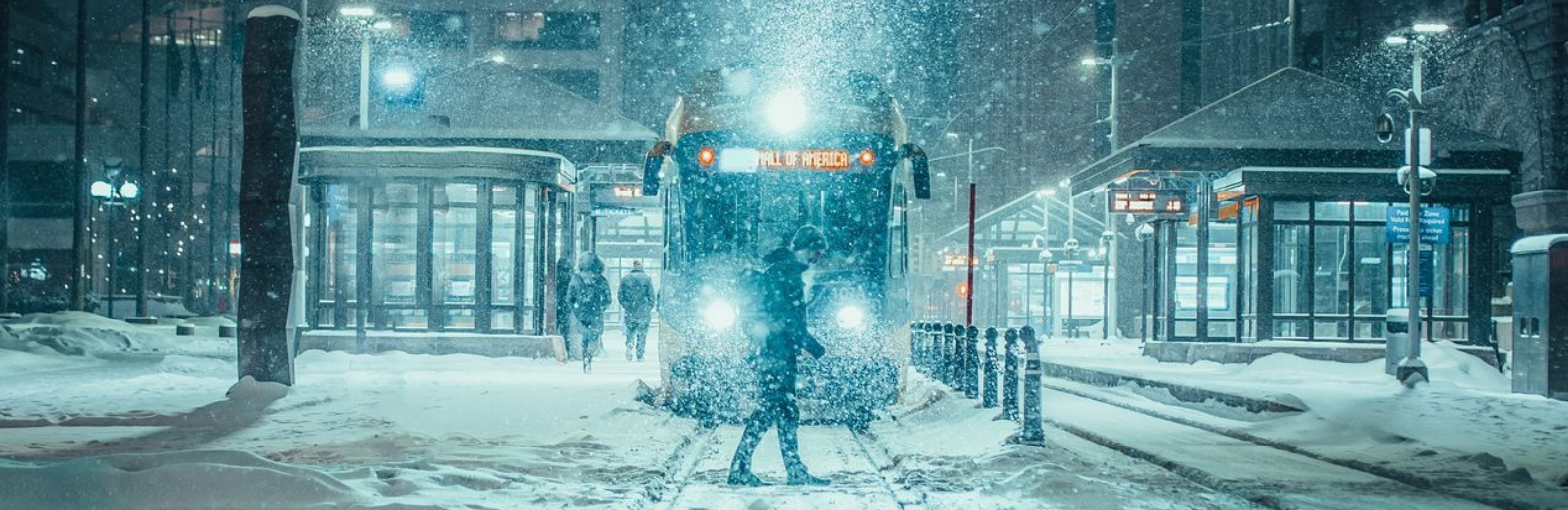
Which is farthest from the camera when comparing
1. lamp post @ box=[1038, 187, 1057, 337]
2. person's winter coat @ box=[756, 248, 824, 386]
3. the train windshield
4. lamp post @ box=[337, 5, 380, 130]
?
lamp post @ box=[1038, 187, 1057, 337]

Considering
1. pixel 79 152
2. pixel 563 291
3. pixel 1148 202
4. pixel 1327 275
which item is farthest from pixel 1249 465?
pixel 79 152

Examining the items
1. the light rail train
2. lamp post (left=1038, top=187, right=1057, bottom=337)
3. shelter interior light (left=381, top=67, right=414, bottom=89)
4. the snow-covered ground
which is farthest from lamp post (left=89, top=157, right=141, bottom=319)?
the light rail train

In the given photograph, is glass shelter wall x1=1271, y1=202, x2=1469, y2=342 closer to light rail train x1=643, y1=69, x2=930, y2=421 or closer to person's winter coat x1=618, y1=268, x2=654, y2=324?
person's winter coat x1=618, y1=268, x2=654, y2=324

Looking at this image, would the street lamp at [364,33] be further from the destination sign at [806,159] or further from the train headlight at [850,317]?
the train headlight at [850,317]

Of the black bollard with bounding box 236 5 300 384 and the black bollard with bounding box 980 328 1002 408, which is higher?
the black bollard with bounding box 236 5 300 384

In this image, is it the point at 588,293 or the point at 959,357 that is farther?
the point at 588,293

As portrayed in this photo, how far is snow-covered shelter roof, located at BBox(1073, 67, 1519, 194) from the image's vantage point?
87.8 feet

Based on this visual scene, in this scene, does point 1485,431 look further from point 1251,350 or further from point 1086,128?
point 1086,128

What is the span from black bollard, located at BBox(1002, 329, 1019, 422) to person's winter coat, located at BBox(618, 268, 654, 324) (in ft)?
32.2

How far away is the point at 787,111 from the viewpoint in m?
14.0

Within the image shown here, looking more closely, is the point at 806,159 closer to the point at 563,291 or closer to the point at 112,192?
the point at 563,291

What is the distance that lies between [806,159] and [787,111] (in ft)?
1.85

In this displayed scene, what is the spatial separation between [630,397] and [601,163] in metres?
12.1

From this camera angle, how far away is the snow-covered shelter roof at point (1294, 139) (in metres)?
26.8
